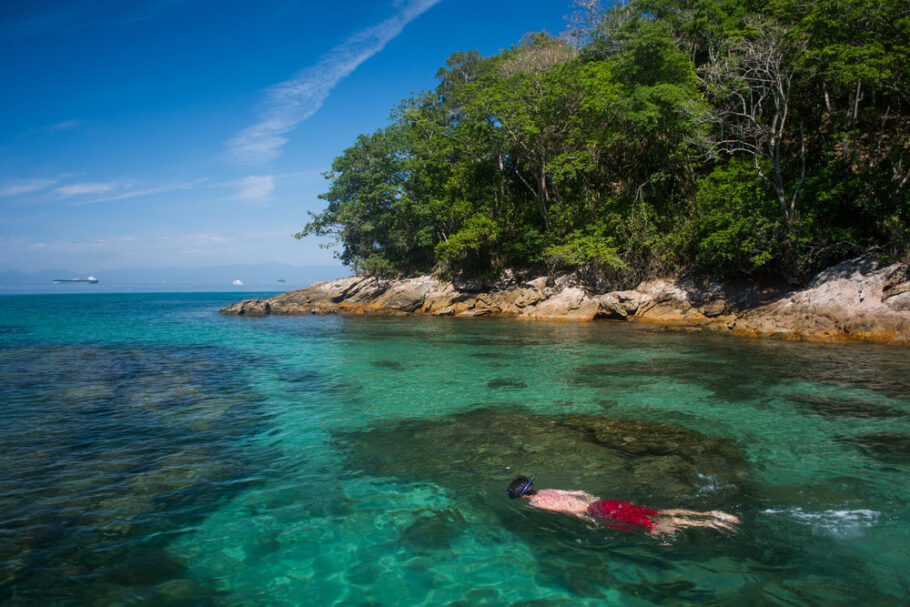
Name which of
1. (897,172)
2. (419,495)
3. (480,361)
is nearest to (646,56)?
(897,172)

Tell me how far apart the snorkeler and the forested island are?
1532cm

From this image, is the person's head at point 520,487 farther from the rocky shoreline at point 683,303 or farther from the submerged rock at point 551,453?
the rocky shoreline at point 683,303

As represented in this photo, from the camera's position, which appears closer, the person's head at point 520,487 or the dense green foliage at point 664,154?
the person's head at point 520,487

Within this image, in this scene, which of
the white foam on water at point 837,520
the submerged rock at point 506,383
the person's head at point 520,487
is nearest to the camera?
the white foam on water at point 837,520

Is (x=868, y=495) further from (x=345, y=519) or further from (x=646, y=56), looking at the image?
(x=646, y=56)

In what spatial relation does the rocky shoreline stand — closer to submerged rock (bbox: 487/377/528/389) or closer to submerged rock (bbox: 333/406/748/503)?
submerged rock (bbox: 487/377/528/389)

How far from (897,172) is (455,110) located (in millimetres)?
34822

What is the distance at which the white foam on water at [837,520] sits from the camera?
410cm

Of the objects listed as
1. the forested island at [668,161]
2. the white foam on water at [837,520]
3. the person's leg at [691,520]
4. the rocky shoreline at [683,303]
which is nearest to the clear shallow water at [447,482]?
the white foam on water at [837,520]

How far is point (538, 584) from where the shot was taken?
345cm

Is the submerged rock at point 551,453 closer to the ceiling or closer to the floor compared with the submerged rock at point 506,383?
closer to the floor

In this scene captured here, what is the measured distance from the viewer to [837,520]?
14.1 feet

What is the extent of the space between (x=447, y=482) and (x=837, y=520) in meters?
3.95

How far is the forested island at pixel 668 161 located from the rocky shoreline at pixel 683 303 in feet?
0.58
